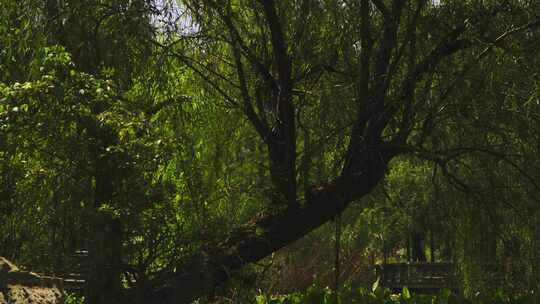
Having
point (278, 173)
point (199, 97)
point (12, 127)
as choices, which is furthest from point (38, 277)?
point (199, 97)

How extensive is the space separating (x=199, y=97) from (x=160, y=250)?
6.45 ft

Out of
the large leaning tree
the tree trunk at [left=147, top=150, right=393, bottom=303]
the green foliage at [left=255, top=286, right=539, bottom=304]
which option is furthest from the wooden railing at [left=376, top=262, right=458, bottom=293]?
the tree trunk at [left=147, top=150, right=393, bottom=303]

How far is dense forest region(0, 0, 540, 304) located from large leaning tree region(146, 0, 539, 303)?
0.07 feet

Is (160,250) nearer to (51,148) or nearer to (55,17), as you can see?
(51,148)

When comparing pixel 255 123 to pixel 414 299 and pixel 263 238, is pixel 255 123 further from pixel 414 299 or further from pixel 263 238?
pixel 414 299

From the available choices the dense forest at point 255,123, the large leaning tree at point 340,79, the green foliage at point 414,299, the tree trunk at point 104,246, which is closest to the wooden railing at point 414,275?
the dense forest at point 255,123

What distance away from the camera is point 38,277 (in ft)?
17.7

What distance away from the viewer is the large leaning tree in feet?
22.2

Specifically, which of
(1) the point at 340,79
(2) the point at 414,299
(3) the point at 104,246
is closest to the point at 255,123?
(1) the point at 340,79

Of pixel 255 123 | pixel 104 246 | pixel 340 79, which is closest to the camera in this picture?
pixel 104 246

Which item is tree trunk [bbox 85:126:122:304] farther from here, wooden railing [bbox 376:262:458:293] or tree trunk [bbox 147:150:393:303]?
wooden railing [bbox 376:262:458:293]

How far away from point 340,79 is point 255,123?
1039mm

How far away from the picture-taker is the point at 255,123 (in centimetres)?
776

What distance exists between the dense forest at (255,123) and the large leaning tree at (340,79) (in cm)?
2
